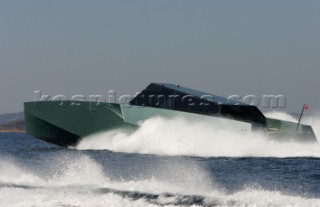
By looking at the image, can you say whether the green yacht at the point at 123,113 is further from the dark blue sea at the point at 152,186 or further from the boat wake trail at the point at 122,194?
the boat wake trail at the point at 122,194

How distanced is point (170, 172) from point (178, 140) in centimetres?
1759

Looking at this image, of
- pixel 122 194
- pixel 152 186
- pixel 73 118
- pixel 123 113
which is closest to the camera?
pixel 122 194

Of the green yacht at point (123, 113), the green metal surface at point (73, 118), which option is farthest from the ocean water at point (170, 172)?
the green metal surface at point (73, 118)

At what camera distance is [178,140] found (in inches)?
1847

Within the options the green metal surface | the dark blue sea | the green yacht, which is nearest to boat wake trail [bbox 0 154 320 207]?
the dark blue sea

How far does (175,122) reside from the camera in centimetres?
4647

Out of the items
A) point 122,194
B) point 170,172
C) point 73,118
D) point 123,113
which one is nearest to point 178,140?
point 123,113

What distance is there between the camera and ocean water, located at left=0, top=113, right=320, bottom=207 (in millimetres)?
20312

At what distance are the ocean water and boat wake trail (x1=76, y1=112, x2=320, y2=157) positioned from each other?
67 mm

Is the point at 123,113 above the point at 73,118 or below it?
above

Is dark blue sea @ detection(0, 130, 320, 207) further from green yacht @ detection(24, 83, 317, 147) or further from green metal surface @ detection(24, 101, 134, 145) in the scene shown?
green yacht @ detection(24, 83, 317, 147)

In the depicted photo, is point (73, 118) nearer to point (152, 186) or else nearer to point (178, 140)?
point (178, 140)

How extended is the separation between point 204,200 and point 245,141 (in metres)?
27.5

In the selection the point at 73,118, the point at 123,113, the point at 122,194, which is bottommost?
the point at 122,194
